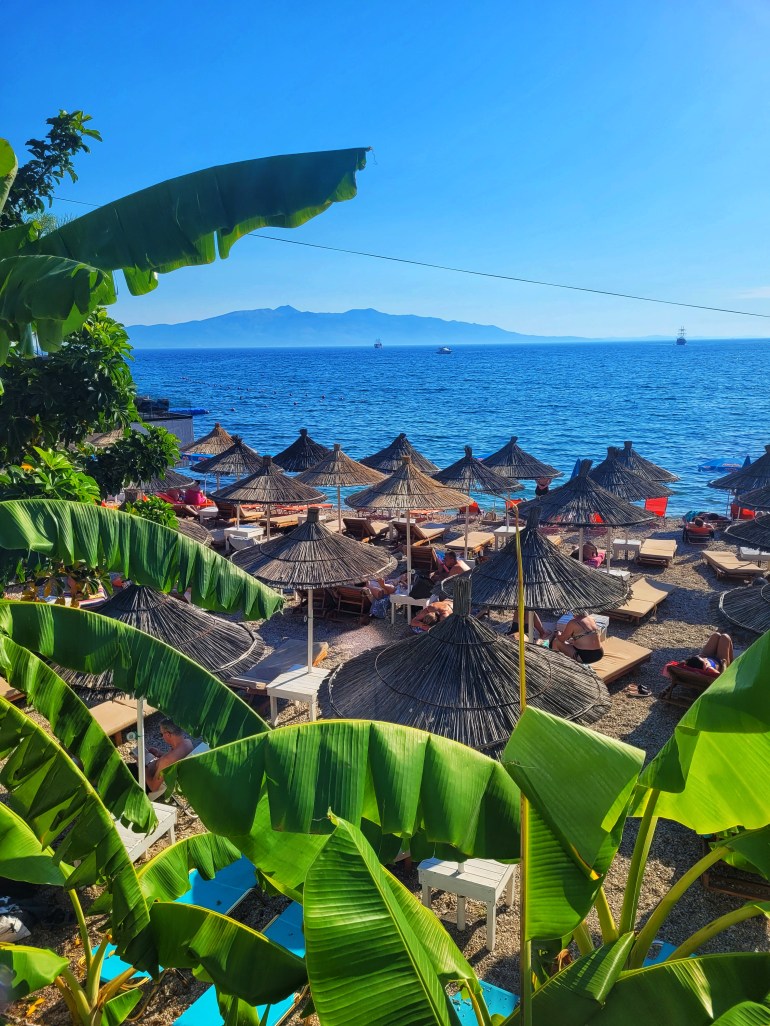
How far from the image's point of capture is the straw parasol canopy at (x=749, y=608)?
7586mm

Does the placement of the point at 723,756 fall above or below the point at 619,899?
above

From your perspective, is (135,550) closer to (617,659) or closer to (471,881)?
(471,881)

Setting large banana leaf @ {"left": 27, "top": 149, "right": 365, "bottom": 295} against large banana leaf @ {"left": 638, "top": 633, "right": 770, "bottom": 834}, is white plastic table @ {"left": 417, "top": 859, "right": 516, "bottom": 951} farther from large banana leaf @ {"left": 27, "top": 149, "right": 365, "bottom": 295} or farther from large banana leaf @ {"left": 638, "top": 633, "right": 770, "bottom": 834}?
large banana leaf @ {"left": 27, "top": 149, "right": 365, "bottom": 295}

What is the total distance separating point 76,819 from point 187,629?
317cm

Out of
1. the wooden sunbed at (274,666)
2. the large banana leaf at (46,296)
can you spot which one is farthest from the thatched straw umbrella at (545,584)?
→ the large banana leaf at (46,296)

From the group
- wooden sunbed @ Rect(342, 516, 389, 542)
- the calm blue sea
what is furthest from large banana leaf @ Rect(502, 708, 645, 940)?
the calm blue sea

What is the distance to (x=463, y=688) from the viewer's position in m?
4.66

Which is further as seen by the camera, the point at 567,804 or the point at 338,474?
the point at 338,474

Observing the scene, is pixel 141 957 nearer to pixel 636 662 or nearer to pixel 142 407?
pixel 636 662

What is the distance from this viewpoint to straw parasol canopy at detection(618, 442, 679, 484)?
16.7 metres

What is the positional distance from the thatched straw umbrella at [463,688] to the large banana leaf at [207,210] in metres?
2.56

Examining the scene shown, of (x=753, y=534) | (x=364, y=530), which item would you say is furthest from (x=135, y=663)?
(x=364, y=530)

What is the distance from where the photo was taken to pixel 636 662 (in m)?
9.48

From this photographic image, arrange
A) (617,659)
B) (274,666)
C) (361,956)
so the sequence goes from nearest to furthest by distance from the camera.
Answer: (361,956)
(274,666)
(617,659)
